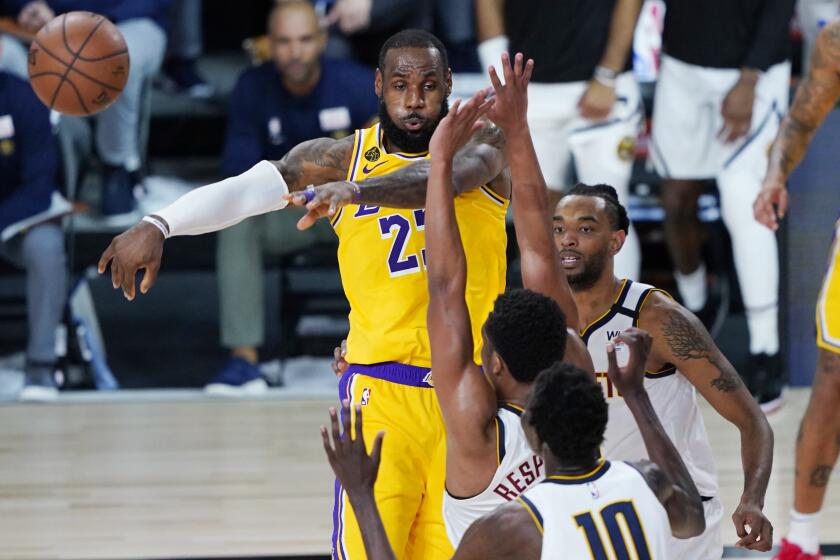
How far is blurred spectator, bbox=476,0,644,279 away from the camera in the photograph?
309 inches

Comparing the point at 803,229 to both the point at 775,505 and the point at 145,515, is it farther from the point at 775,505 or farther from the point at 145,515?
the point at 145,515

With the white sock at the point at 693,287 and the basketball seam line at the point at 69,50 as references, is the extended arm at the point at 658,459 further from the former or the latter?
the white sock at the point at 693,287

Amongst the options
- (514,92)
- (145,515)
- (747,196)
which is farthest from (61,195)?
(514,92)

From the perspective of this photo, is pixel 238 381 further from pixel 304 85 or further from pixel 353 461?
pixel 353 461

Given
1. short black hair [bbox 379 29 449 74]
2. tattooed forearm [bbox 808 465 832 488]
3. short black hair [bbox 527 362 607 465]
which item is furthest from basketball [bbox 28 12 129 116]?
short black hair [bbox 527 362 607 465]

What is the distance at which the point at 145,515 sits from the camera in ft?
19.2

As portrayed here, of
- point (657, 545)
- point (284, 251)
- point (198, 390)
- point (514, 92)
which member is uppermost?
point (514, 92)

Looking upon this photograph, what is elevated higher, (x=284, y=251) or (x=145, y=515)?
(x=284, y=251)

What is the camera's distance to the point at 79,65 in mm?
5523

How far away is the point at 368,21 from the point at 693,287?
249 centimetres

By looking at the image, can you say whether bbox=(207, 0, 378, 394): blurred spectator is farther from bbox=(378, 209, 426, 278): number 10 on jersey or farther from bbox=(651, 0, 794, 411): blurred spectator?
bbox=(378, 209, 426, 278): number 10 on jersey

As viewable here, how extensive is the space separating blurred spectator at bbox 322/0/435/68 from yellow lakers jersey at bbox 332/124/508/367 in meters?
4.44

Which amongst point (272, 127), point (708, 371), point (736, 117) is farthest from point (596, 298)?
point (272, 127)

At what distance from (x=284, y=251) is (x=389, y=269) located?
4.39 metres
